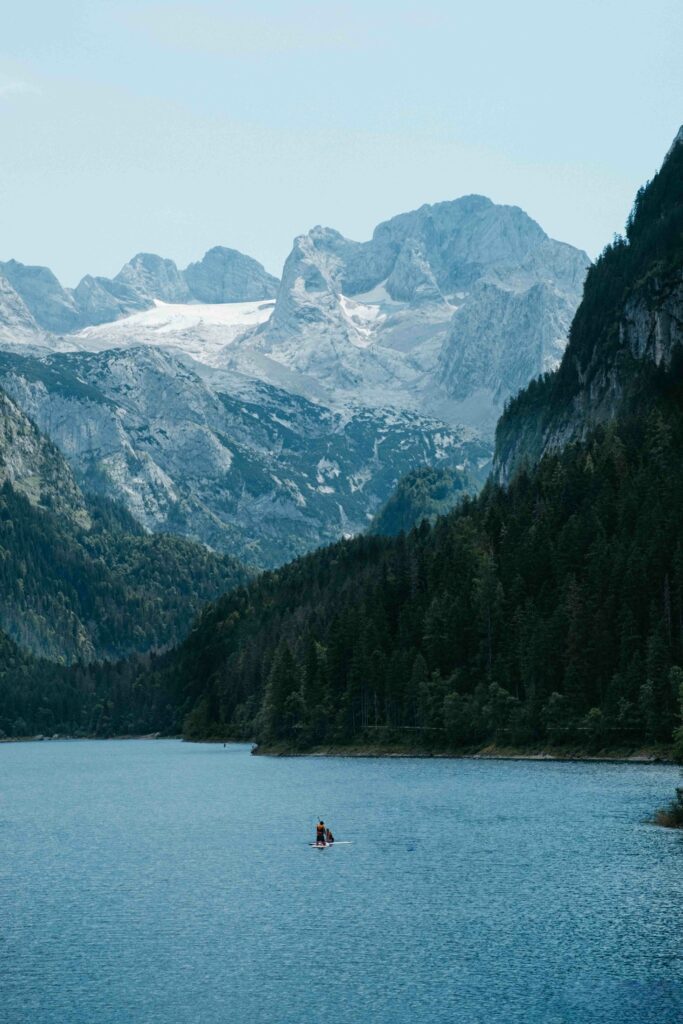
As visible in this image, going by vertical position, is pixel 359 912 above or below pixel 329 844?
below

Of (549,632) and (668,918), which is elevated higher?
(549,632)

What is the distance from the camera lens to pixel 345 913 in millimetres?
87500

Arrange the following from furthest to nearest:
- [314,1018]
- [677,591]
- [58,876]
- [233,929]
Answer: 1. [677,591]
2. [58,876]
3. [233,929]
4. [314,1018]

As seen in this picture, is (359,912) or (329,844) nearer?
(359,912)

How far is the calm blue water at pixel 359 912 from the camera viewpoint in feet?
217

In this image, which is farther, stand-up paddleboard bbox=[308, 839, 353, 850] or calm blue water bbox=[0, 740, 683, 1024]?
stand-up paddleboard bbox=[308, 839, 353, 850]

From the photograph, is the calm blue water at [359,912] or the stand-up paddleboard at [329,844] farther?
the stand-up paddleboard at [329,844]

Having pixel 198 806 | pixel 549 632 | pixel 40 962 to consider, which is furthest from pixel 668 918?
pixel 549 632

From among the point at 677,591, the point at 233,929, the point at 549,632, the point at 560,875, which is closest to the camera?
the point at 233,929

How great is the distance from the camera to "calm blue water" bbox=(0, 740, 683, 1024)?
6600 centimetres

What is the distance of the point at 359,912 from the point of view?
87562 millimetres

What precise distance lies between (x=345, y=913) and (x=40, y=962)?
20.2 meters

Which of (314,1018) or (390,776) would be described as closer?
(314,1018)

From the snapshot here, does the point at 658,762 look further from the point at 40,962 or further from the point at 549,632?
the point at 40,962
